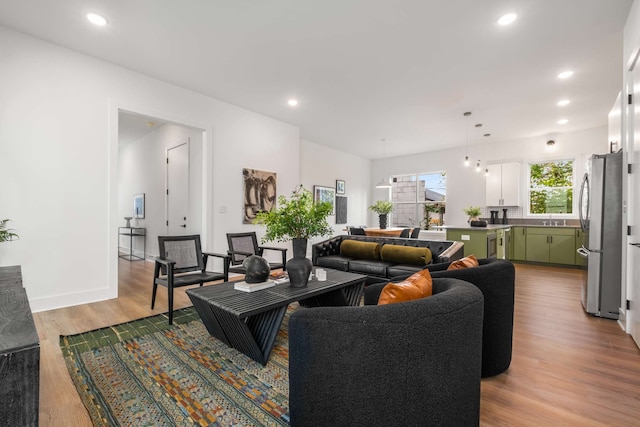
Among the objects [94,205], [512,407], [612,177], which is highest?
[612,177]

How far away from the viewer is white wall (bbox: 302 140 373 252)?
748 centimetres

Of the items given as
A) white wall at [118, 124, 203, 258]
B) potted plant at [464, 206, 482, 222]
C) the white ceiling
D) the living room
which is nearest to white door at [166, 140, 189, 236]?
white wall at [118, 124, 203, 258]

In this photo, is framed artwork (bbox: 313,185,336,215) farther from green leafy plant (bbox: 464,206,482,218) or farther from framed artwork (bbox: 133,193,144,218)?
framed artwork (bbox: 133,193,144,218)

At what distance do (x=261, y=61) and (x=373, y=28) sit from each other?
1.42 metres

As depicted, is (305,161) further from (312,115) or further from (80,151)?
(80,151)

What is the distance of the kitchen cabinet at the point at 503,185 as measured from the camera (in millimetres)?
7005

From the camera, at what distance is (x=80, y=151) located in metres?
3.48

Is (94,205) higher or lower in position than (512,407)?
higher

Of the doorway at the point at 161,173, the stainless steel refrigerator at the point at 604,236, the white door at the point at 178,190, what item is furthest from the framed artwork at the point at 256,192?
the stainless steel refrigerator at the point at 604,236

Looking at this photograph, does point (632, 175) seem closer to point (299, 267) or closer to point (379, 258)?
point (379, 258)

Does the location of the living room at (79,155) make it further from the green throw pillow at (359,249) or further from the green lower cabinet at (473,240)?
the green lower cabinet at (473,240)

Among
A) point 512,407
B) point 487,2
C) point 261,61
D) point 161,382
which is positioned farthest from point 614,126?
point 161,382

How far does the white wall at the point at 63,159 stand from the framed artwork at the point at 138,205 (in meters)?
3.67

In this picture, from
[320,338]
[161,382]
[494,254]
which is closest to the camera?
[320,338]
